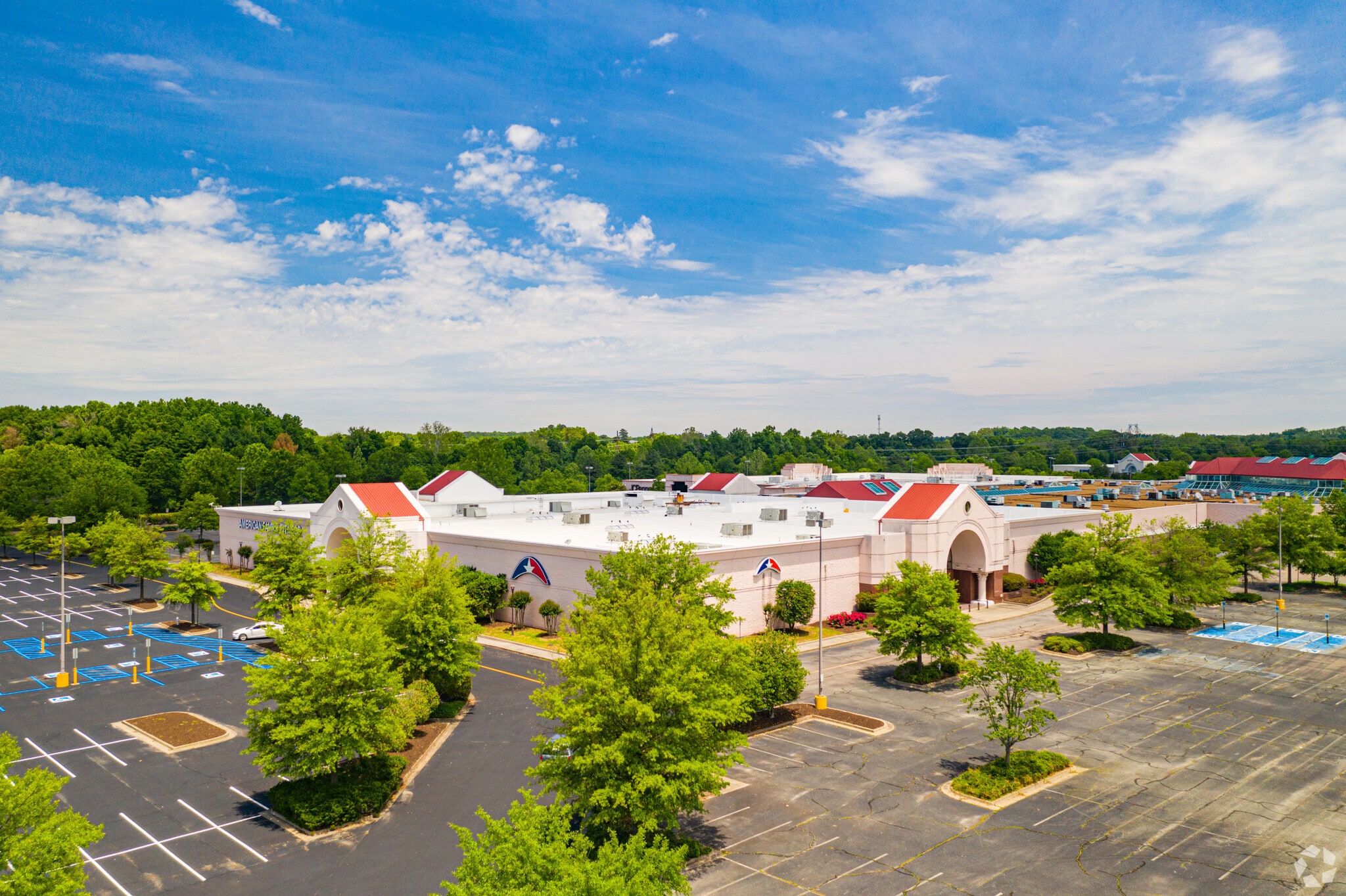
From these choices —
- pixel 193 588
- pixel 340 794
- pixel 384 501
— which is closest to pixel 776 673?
pixel 340 794

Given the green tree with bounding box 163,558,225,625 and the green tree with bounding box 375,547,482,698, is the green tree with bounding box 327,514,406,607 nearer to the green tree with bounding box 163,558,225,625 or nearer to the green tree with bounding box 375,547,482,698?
the green tree with bounding box 375,547,482,698

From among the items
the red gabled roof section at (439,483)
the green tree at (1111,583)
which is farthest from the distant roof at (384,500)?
the green tree at (1111,583)

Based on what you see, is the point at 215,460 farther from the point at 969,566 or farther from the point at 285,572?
the point at 969,566

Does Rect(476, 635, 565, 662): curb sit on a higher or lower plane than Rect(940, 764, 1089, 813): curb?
lower

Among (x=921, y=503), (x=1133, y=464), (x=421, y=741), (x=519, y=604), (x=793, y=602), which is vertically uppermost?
(x=1133, y=464)

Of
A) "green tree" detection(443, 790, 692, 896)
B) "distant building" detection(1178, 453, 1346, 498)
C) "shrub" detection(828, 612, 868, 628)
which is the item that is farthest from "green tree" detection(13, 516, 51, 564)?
"distant building" detection(1178, 453, 1346, 498)

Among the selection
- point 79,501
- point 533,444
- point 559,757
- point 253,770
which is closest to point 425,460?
point 533,444
